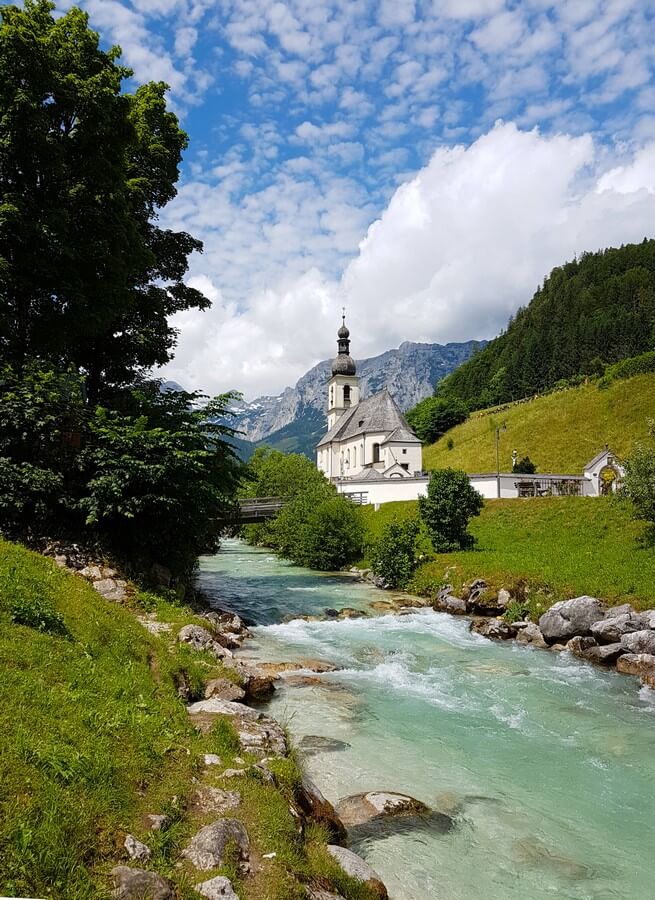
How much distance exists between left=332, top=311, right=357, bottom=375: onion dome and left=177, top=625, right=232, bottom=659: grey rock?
8681 cm

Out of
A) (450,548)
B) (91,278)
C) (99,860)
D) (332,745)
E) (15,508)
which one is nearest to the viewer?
(99,860)

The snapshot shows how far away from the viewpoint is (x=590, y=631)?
17969 mm

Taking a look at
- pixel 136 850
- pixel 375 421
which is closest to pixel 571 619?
pixel 136 850

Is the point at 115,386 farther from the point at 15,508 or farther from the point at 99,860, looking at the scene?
the point at 99,860

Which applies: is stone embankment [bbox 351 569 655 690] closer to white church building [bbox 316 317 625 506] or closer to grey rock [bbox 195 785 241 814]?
white church building [bbox 316 317 625 506]

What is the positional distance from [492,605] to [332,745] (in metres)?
14.7

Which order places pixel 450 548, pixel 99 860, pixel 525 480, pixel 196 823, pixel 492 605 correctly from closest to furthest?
1. pixel 99 860
2. pixel 196 823
3. pixel 492 605
4. pixel 450 548
5. pixel 525 480

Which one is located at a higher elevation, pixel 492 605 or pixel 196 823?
pixel 196 823

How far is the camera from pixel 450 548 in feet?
104

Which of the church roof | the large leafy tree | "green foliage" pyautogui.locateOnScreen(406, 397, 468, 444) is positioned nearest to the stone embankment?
the large leafy tree

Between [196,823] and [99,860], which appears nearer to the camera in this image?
[99,860]

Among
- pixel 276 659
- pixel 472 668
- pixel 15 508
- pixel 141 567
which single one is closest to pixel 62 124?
pixel 15 508

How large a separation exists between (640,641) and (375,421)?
6472 cm

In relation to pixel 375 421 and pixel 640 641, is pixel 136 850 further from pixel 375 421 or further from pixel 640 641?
pixel 375 421
